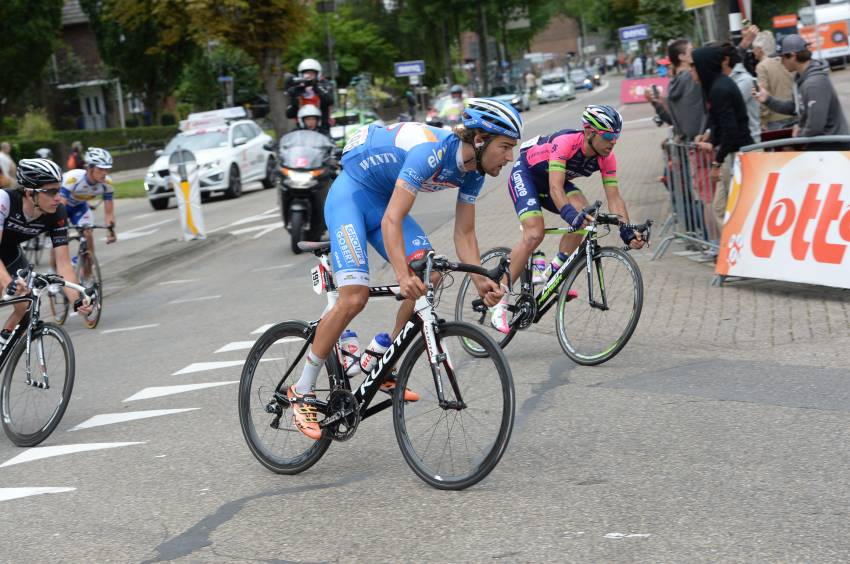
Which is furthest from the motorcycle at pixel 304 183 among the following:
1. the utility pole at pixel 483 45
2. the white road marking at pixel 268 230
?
the utility pole at pixel 483 45

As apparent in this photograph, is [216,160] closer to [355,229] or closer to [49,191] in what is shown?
[49,191]

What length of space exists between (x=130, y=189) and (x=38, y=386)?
30667 millimetres

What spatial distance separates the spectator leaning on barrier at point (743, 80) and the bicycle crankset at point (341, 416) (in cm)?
669

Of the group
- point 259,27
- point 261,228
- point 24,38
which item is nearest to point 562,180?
point 261,228

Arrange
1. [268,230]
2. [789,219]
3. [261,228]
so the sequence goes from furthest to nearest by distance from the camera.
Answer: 1. [261,228]
2. [268,230]
3. [789,219]

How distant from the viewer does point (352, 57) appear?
7106 centimetres

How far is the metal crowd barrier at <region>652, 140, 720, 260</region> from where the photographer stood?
37.6 feet

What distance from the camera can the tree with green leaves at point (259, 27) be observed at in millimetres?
39156

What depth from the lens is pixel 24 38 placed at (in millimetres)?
50344

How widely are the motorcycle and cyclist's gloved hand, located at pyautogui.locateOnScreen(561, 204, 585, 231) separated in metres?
8.52

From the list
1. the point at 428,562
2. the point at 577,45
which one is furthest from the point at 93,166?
the point at 577,45

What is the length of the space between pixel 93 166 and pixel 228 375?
5009 millimetres

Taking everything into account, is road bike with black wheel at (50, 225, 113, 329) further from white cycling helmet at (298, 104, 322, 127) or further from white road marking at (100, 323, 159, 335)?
white cycling helmet at (298, 104, 322, 127)

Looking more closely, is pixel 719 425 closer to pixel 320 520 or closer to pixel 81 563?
pixel 320 520
